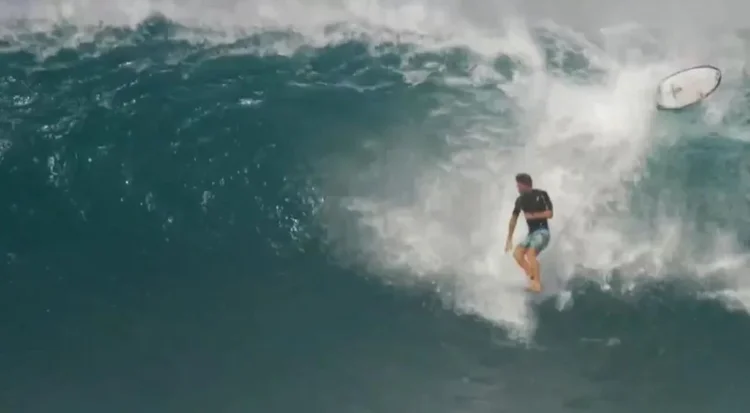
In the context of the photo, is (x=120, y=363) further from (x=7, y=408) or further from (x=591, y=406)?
(x=591, y=406)

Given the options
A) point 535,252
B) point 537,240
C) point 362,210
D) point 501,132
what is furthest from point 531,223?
point 362,210

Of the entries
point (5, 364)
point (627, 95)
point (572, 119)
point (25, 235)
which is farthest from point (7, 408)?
point (627, 95)

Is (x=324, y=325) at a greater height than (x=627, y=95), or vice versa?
(x=627, y=95)

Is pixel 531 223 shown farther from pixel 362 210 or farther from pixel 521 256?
pixel 362 210

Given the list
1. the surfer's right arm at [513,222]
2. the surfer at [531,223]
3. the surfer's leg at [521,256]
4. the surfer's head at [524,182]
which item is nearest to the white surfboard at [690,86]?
the surfer at [531,223]

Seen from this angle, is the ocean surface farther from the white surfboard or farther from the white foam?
the white surfboard

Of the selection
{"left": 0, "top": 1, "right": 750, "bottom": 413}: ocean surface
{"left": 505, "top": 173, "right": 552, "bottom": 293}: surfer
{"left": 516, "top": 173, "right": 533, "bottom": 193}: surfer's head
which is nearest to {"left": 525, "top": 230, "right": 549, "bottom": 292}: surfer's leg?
{"left": 505, "top": 173, "right": 552, "bottom": 293}: surfer
